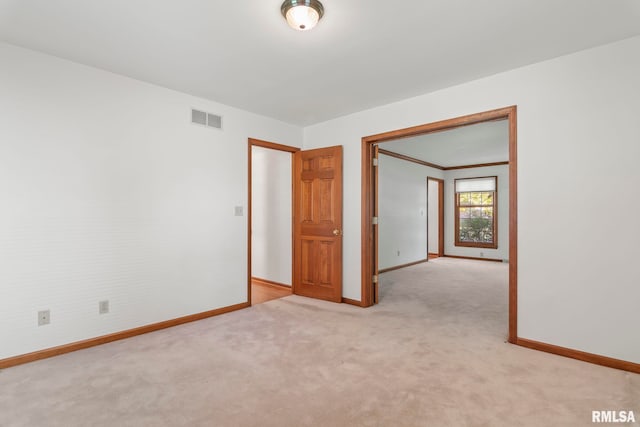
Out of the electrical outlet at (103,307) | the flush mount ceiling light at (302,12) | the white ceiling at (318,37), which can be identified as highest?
the white ceiling at (318,37)

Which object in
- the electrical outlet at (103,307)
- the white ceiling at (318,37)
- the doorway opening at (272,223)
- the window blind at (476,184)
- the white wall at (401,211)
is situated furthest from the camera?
the window blind at (476,184)

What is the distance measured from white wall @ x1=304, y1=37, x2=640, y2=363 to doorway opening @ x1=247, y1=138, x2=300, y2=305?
300 cm

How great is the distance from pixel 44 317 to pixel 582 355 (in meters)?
4.44

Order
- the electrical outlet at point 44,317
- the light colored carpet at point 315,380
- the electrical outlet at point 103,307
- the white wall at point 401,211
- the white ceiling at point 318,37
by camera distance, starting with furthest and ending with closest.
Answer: the white wall at point 401,211, the electrical outlet at point 103,307, the electrical outlet at point 44,317, the white ceiling at point 318,37, the light colored carpet at point 315,380

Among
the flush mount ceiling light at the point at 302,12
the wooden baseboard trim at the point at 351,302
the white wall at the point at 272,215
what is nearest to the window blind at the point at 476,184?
the white wall at the point at 272,215

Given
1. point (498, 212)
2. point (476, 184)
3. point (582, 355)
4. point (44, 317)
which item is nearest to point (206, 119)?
point (44, 317)

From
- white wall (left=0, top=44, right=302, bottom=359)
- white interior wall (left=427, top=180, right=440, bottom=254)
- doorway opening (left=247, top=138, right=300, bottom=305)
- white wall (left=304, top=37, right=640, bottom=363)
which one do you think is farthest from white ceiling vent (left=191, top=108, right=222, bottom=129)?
white interior wall (left=427, top=180, right=440, bottom=254)

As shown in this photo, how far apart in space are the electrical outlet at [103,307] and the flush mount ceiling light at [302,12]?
290 centimetres

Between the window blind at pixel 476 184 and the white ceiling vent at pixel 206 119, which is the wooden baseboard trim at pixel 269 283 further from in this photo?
the window blind at pixel 476 184

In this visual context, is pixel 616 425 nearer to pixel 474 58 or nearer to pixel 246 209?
pixel 474 58

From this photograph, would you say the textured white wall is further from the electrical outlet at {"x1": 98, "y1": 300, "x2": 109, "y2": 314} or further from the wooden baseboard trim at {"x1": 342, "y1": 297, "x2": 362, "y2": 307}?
the electrical outlet at {"x1": 98, "y1": 300, "x2": 109, "y2": 314}

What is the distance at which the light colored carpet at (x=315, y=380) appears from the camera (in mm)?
1859

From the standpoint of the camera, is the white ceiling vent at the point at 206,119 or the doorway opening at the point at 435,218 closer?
the white ceiling vent at the point at 206,119

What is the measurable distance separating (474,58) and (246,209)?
2.98 metres
